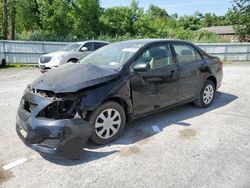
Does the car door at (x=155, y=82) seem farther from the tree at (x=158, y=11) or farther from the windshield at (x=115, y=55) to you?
the tree at (x=158, y=11)

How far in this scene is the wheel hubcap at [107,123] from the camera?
4.28 metres

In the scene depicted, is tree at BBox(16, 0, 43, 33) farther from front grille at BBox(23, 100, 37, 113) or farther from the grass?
front grille at BBox(23, 100, 37, 113)

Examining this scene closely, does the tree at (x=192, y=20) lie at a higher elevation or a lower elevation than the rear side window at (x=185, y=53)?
higher

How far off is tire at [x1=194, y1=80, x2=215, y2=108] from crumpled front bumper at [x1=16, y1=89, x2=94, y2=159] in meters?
3.14

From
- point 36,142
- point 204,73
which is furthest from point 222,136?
point 36,142

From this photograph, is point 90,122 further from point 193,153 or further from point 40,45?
point 40,45

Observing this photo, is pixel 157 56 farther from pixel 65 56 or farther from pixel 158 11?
pixel 158 11

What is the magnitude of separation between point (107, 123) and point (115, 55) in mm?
1367

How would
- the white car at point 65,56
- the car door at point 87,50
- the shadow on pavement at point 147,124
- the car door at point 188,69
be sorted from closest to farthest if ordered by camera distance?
the shadow on pavement at point 147,124, the car door at point 188,69, the white car at point 65,56, the car door at point 87,50

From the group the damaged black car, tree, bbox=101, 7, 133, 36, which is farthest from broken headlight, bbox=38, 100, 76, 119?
tree, bbox=101, 7, 133, 36

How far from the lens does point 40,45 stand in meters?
16.6

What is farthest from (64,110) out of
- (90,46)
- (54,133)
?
(90,46)

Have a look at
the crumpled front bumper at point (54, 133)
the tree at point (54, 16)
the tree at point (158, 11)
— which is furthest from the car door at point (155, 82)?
the tree at point (158, 11)

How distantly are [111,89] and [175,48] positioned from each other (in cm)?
198
